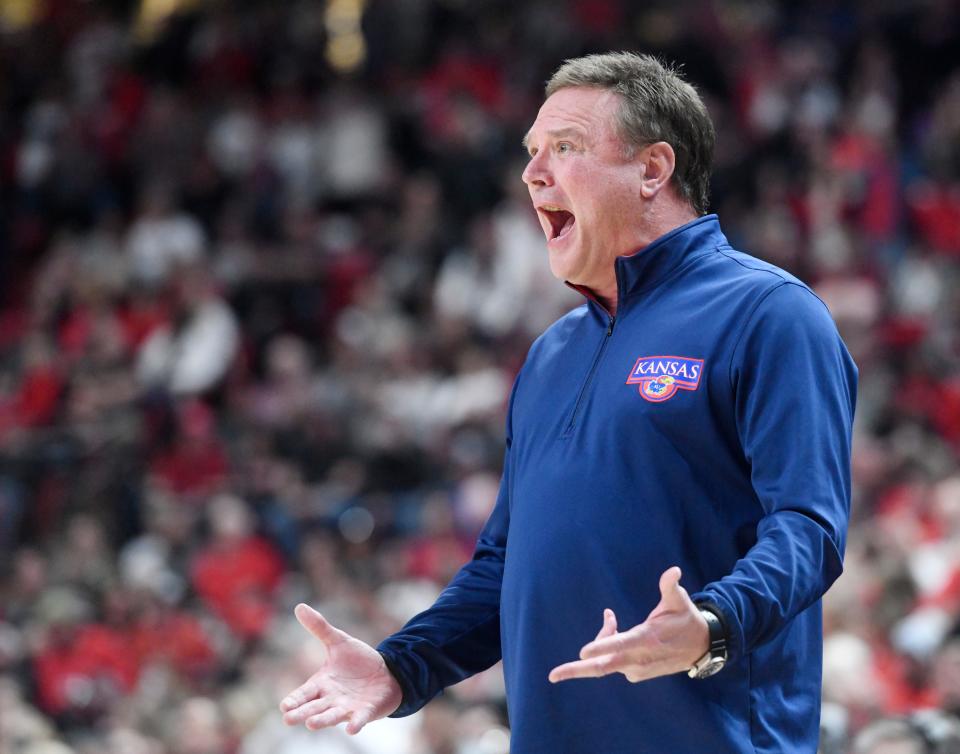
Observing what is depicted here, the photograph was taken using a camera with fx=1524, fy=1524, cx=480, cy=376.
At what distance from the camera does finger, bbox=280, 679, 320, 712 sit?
8.58ft

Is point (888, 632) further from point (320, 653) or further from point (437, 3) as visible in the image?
point (437, 3)

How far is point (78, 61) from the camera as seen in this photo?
46.0ft

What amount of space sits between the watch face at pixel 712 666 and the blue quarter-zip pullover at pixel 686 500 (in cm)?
7

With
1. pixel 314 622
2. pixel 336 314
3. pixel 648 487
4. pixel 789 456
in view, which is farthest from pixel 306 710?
pixel 336 314

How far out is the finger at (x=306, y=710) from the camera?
8.52 ft

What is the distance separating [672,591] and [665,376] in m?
0.53

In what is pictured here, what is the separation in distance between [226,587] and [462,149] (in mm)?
4061

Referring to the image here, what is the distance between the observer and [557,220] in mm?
2850

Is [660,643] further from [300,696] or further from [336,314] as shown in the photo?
[336,314]

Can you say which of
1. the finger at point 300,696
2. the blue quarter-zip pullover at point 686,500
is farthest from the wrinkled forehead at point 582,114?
the finger at point 300,696

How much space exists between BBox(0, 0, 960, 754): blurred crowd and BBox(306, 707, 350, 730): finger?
11.2 feet

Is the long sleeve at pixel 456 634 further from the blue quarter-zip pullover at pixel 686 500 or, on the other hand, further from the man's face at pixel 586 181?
the man's face at pixel 586 181

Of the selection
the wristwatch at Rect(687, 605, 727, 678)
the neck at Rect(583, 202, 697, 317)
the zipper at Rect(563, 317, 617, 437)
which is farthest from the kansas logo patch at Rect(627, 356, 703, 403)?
the wristwatch at Rect(687, 605, 727, 678)

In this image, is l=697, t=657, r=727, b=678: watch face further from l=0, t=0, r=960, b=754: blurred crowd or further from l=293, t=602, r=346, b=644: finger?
l=0, t=0, r=960, b=754: blurred crowd
